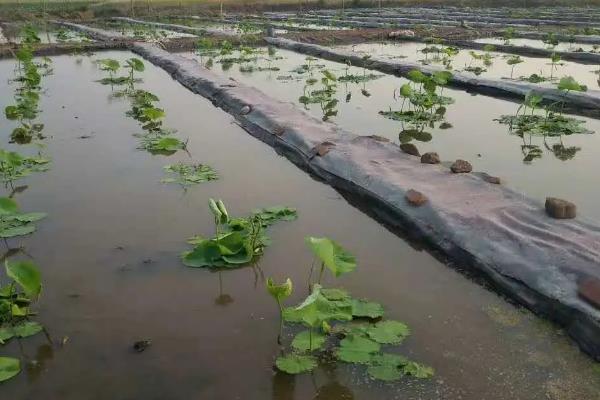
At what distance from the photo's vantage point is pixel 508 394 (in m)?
2.61

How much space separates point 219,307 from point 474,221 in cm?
188

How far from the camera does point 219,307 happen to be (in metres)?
3.41

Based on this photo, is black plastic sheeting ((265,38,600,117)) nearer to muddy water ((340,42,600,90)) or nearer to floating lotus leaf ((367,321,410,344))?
muddy water ((340,42,600,90))

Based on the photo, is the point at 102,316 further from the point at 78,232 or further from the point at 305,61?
the point at 305,61

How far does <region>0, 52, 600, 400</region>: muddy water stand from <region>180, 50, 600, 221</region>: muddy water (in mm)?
1662

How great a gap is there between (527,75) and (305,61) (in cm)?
527

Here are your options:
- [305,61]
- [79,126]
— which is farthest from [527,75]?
[79,126]

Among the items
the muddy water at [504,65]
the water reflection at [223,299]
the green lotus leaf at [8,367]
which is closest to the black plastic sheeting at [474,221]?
the water reflection at [223,299]

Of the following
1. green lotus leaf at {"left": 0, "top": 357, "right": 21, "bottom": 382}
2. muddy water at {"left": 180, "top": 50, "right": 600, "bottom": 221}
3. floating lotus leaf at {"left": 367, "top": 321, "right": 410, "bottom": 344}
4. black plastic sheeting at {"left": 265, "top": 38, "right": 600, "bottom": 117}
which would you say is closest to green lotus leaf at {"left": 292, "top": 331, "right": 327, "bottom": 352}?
floating lotus leaf at {"left": 367, "top": 321, "right": 410, "bottom": 344}

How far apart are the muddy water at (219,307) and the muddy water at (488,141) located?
5.45ft

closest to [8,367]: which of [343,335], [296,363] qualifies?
[296,363]

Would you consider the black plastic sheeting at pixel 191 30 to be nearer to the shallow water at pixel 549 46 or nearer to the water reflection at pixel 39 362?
the shallow water at pixel 549 46

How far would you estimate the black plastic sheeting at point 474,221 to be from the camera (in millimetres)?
3211

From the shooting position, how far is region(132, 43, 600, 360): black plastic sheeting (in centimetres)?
321
